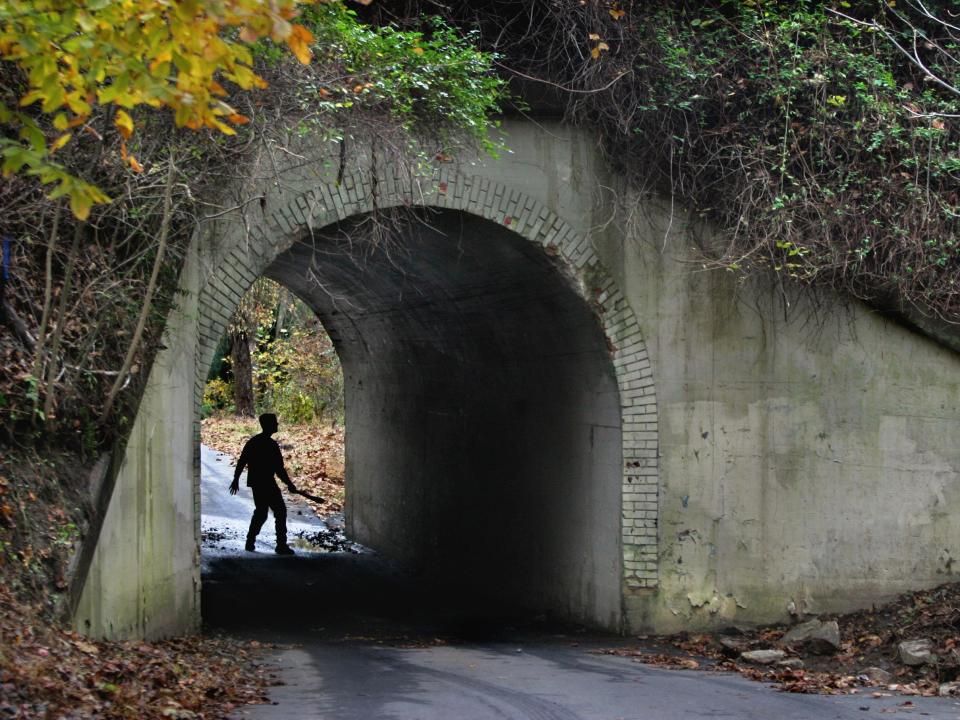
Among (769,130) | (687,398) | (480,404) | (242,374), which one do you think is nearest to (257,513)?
(480,404)

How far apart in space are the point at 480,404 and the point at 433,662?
16.3 ft

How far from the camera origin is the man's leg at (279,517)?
52.2 feet

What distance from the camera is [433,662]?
9242mm

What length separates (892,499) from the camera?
10828 millimetres

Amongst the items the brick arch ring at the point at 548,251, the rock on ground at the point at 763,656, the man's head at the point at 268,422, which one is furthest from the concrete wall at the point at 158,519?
the man's head at the point at 268,422

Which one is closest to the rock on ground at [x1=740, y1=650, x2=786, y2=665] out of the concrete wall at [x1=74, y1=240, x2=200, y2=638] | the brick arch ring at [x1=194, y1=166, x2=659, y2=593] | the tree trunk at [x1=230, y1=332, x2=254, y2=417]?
the brick arch ring at [x1=194, y1=166, x2=659, y2=593]

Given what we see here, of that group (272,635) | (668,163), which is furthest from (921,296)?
(272,635)

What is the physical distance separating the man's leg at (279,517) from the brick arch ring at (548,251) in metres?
6.58

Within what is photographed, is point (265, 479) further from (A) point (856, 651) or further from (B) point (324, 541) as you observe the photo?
(A) point (856, 651)

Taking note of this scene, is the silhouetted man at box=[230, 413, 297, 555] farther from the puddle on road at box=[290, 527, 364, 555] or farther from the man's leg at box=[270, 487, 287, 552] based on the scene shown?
the puddle on road at box=[290, 527, 364, 555]

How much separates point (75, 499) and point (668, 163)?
232 inches

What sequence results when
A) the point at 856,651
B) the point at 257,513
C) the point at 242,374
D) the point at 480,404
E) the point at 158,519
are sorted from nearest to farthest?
the point at 158,519 < the point at 856,651 < the point at 480,404 < the point at 257,513 < the point at 242,374

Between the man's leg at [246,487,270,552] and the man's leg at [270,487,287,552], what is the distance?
98 mm

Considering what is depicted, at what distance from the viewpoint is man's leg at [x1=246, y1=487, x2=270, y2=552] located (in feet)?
52.5
